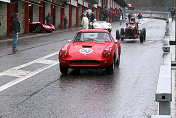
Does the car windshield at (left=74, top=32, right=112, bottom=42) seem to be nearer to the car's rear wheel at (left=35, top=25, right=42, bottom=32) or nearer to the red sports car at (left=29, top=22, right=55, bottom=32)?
the red sports car at (left=29, top=22, right=55, bottom=32)

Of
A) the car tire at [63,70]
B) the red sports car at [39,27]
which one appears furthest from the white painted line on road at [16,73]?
the red sports car at [39,27]

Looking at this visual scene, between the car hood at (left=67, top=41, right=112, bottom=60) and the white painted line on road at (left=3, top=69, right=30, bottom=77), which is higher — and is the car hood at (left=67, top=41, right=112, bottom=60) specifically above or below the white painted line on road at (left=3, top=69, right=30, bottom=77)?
above

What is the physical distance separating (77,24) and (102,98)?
49773mm

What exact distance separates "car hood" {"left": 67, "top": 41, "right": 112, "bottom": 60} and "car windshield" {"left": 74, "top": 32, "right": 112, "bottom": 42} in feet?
1.58

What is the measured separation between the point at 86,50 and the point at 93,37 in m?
1.33

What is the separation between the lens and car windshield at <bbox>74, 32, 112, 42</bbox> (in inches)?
511

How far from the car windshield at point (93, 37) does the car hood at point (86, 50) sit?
0.48 meters

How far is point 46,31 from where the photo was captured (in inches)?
1389

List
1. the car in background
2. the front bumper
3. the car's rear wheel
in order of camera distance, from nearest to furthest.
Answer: the front bumper, the car's rear wheel, the car in background

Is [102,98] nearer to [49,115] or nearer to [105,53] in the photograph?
[49,115]

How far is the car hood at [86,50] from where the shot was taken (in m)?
11.6

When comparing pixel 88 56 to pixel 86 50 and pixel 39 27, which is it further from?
pixel 39 27

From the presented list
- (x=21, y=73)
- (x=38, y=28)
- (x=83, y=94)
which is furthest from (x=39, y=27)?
(x=83, y=94)

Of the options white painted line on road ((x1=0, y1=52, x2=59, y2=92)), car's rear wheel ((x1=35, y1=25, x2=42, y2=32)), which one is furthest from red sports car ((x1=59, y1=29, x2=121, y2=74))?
car's rear wheel ((x1=35, y1=25, x2=42, y2=32))
